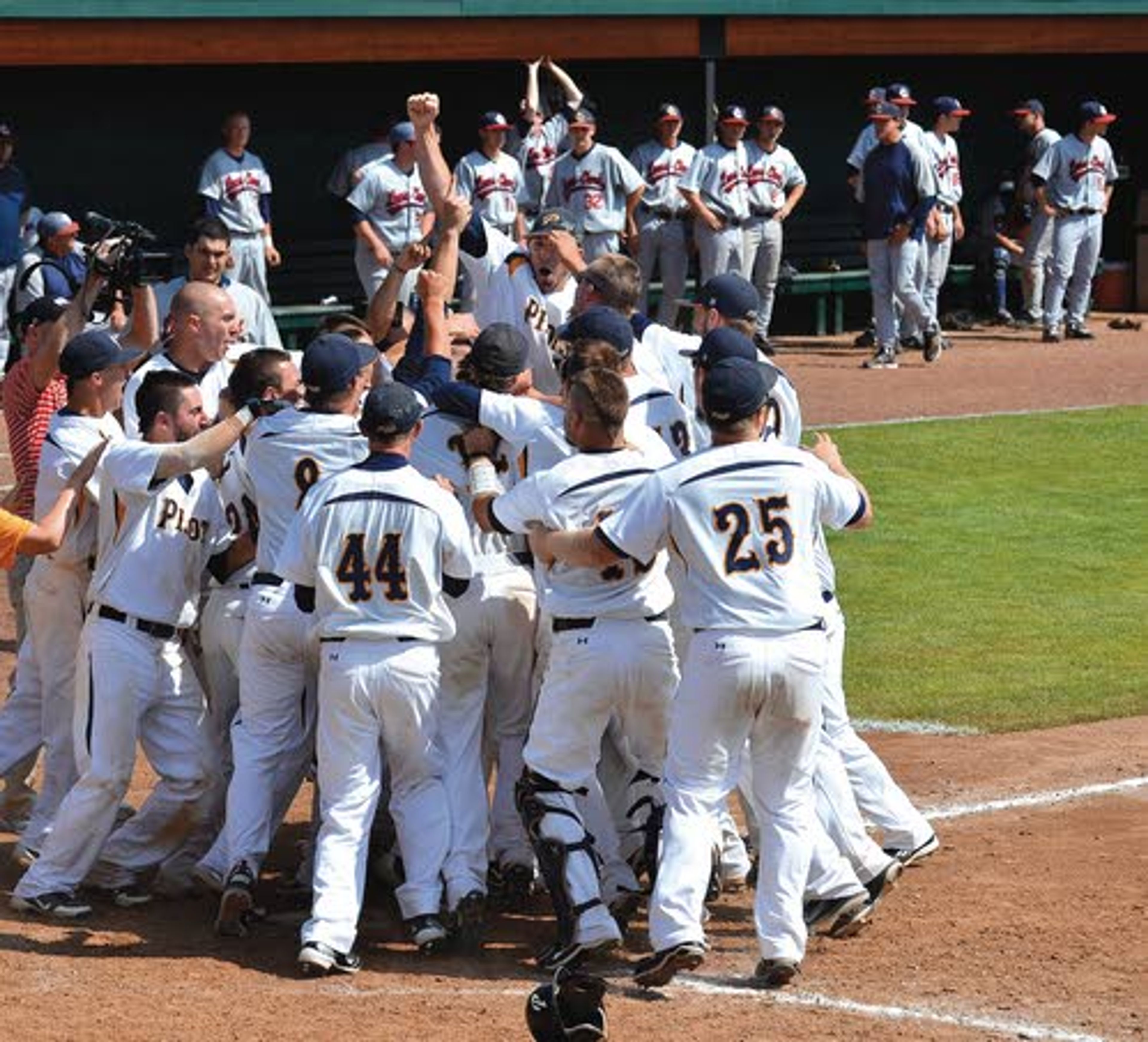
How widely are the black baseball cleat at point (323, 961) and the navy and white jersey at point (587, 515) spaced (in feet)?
3.83

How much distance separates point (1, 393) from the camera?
37.9 feet

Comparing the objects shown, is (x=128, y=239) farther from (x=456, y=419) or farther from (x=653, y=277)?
(x=653, y=277)

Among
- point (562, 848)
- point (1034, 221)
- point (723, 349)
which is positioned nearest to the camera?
point (562, 848)

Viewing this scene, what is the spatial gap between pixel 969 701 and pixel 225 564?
362 centimetres

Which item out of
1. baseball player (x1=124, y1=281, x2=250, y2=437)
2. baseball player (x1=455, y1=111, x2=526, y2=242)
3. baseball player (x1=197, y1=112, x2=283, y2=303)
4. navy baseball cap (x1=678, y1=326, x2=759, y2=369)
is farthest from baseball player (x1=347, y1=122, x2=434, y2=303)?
navy baseball cap (x1=678, y1=326, x2=759, y2=369)

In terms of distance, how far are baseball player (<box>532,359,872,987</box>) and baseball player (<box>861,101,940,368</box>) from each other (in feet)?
42.7

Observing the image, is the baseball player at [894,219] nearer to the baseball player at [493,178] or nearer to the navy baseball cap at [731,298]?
the baseball player at [493,178]


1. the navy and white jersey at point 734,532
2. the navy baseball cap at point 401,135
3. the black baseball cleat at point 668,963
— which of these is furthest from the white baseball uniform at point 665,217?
the black baseball cleat at point 668,963

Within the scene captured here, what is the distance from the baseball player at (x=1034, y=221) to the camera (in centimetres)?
2189

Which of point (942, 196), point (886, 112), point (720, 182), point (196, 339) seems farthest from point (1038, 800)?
point (942, 196)

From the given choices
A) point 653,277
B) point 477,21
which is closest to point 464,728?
point 477,21

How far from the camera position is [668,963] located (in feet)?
22.3

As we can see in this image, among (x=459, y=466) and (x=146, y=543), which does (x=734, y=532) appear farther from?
(x=146, y=543)

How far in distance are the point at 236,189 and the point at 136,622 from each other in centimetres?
1143
